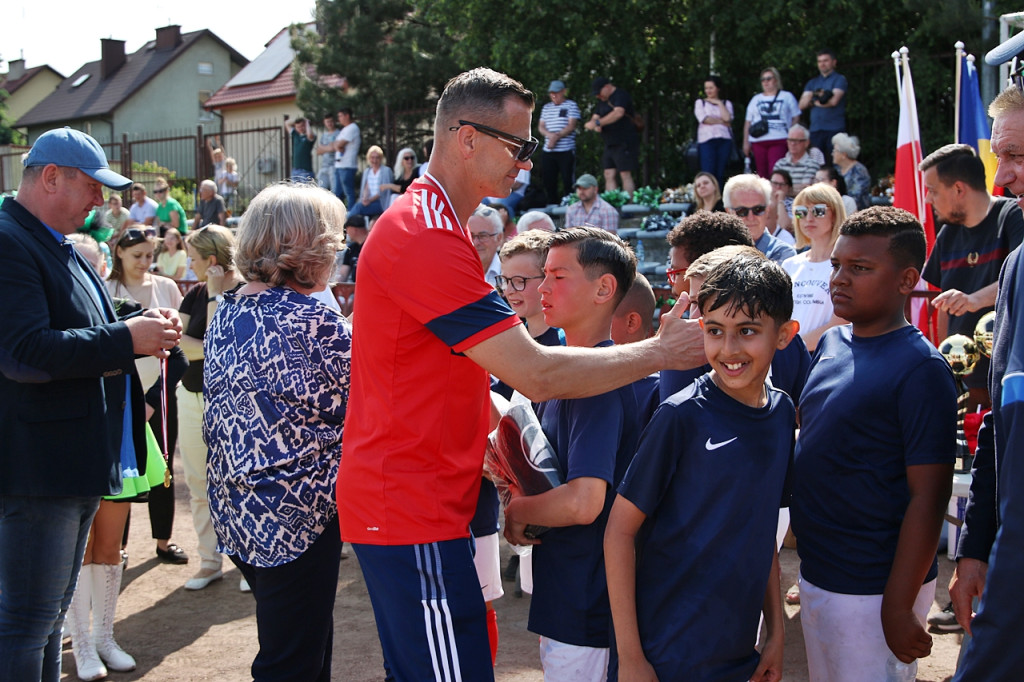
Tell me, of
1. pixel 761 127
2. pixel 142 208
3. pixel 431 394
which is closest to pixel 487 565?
pixel 431 394

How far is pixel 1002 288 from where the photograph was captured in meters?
2.42

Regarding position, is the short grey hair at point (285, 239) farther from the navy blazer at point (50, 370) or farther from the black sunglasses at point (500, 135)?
the black sunglasses at point (500, 135)

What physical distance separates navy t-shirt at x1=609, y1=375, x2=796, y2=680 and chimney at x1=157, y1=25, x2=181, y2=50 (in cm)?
5075

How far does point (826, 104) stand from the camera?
457 inches

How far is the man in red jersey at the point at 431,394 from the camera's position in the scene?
7.65 ft

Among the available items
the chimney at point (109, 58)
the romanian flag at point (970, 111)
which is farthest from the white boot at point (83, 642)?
the chimney at point (109, 58)

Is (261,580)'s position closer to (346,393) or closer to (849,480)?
(346,393)

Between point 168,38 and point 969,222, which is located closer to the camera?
point 969,222

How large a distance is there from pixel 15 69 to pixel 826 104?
6140 cm

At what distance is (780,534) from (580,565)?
2.61ft

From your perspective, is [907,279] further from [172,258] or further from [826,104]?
[172,258]

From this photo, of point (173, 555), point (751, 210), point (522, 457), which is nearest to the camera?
point (522, 457)

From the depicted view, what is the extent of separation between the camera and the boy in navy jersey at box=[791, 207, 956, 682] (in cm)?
257

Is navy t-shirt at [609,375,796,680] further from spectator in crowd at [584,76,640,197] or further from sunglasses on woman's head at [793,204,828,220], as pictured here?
spectator in crowd at [584,76,640,197]
